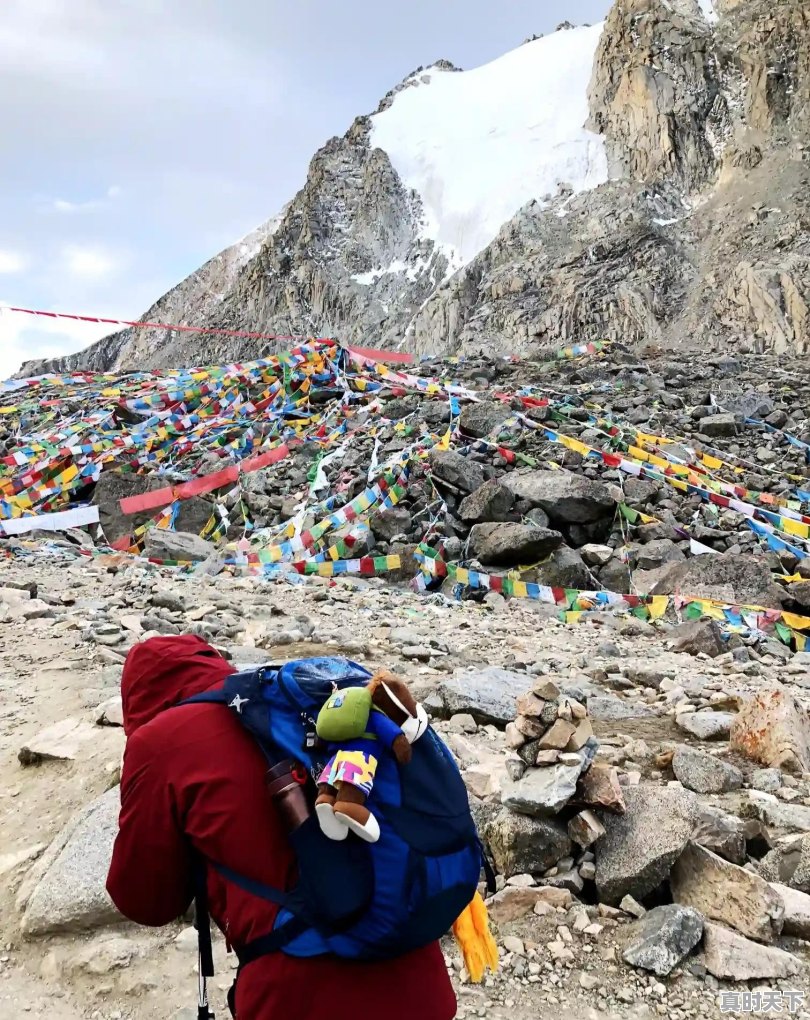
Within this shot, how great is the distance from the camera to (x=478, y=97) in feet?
215

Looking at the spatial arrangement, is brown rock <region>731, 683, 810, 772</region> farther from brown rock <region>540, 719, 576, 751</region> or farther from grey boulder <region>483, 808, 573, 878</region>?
grey boulder <region>483, 808, 573, 878</region>

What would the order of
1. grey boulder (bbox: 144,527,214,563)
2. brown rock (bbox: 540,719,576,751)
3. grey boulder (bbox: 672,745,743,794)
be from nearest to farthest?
brown rock (bbox: 540,719,576,751) → grey boulder (bbox: 672,745,743,794) → grey boulder (bbox: 144,527,214,563)

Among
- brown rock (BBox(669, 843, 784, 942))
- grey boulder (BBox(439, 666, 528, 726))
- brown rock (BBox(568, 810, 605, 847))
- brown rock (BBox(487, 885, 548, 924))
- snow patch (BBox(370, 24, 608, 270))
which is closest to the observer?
brown rock (BBox(669, 843, 784, 942))

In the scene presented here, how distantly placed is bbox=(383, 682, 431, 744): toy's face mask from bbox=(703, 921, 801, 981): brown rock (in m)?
1.55

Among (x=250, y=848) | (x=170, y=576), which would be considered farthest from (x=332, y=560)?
(x=250, y=848)

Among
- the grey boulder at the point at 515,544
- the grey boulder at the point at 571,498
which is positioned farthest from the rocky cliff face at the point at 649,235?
the grey boulder at the point at 515,544

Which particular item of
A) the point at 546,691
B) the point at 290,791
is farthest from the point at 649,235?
the point at 290,791

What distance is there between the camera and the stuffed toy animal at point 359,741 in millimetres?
1400

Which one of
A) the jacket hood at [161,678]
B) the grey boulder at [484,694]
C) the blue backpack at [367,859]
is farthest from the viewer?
the grey boulder at [484,694]

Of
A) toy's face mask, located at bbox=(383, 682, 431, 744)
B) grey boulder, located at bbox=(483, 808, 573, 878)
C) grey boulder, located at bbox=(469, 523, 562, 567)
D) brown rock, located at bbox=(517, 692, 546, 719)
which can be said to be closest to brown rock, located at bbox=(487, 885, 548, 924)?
grey boulder, located at bbox=(483, 808, 573, 878)

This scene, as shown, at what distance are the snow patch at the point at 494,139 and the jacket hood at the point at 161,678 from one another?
5168cm

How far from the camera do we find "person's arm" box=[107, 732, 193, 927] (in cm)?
149

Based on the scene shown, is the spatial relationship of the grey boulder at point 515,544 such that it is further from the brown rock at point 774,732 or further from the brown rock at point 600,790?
the brown rock at point 600,790

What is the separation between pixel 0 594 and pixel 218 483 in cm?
516
